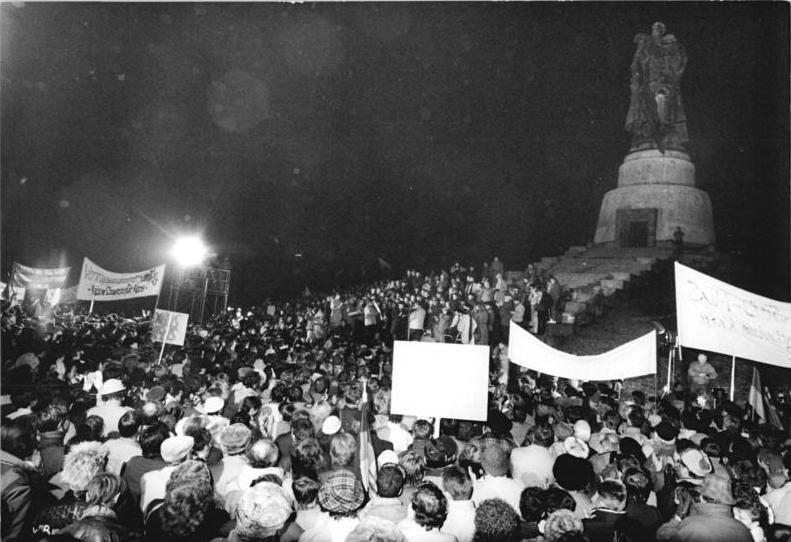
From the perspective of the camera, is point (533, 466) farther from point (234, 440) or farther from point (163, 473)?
point (163, 473)

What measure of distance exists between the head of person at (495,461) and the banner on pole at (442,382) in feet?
7.17

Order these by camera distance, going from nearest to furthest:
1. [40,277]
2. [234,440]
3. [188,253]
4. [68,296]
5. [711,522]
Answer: [711,522] → [234,440] → [40,277] → [68,296] → [188,253]

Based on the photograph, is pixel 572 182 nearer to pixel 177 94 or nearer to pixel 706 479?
pixel 177 94

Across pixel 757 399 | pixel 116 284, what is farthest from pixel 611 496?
pixel 116 284

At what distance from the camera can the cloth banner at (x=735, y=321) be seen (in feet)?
24.4

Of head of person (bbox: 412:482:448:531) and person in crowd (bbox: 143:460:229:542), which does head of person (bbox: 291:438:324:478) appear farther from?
head of person (bbox: 412:482:448:531)

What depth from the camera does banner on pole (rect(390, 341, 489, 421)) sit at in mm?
6367

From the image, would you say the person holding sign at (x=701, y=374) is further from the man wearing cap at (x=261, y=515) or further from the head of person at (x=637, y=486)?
the man wearing cap at (x=261, y=515)

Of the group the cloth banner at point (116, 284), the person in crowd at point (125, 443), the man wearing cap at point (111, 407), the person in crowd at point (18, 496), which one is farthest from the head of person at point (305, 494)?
the cloth banner at point (116, 284)

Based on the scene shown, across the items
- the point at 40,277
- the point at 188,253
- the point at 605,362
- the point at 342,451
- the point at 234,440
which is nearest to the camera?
the point at 342,451

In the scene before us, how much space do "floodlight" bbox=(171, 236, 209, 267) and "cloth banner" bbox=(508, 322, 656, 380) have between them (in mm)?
20436

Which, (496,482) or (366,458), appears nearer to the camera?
(496,482)

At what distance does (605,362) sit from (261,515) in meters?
6.80

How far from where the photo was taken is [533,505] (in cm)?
349
